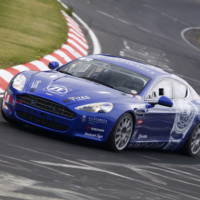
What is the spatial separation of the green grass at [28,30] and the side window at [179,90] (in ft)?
15.7

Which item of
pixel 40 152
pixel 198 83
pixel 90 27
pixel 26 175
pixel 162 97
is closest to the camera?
pixel 26 175

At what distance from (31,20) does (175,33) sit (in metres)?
11.7

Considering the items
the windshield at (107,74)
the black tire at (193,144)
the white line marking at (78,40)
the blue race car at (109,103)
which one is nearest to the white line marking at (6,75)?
the blue race car at (109,103)

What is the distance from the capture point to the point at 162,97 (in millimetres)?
13148

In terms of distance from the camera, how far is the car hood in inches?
474

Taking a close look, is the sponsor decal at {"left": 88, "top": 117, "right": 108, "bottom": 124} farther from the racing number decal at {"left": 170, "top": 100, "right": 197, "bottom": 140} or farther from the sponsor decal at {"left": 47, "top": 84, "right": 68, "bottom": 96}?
the racing number decal at {"left": 170, "top": 100, "right": 197, "bottom": 140}

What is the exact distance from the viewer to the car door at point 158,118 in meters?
13.1

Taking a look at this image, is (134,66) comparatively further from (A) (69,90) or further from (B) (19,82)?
(B) (19,82)

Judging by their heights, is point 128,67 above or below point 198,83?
above

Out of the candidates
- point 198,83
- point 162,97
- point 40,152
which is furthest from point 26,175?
point 198,83

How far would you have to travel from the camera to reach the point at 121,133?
12.5 metres

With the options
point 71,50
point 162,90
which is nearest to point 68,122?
point 162,90

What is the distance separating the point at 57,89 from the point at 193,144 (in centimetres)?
348

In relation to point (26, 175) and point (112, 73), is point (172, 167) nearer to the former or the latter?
point (112, 73)
